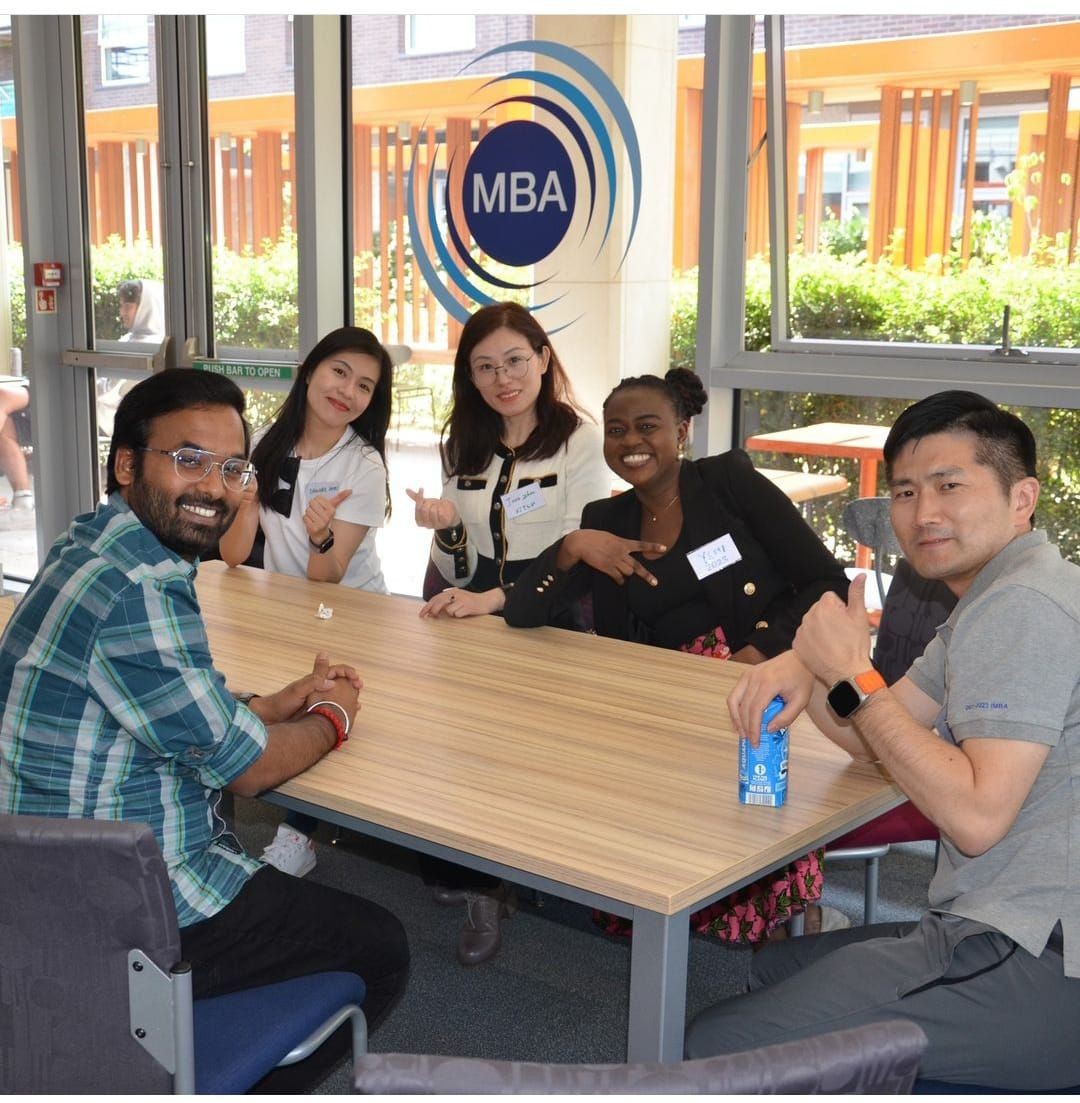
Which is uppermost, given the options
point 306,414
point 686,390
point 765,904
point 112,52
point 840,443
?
point 112,52

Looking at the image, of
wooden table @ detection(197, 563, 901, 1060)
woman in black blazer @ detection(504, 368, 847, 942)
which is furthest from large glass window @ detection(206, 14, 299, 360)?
wooden table @ detection(197, 563, 901, 1060)

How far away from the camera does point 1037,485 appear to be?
1.95 m

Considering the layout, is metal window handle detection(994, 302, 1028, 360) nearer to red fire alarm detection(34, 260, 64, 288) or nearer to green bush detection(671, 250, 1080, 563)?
green bush detection(671, 250, 1080, 563)

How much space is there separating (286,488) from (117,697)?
2.03m

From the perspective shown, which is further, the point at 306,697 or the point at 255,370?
the point at 255,370

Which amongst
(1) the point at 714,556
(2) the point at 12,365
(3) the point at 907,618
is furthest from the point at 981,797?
(2) the point at 12,365

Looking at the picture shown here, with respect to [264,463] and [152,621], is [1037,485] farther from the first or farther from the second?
[264,463]

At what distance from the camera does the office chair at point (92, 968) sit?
1.56 meters

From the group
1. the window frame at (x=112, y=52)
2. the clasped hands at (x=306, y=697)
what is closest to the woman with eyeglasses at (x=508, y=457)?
the clasped hands at (x=306, y=697)

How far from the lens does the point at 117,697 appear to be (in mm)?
1877

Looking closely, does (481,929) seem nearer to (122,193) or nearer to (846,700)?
(846,700)

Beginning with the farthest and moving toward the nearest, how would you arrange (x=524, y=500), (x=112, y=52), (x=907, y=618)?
(x=112, y=52) → (x=524, y=500) → (x=907, y=618)
